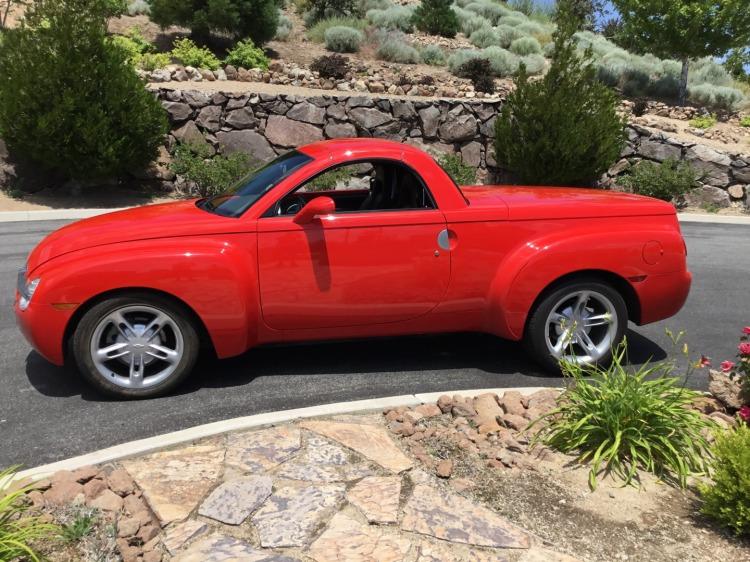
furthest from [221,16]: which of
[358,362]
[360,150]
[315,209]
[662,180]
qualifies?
[315,209]

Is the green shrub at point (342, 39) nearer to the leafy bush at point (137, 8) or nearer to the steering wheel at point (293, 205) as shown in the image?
the leafy bush at point (137, 8)

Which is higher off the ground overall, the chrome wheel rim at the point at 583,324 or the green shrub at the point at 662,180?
the chrome wheel rim at the point at 583,324

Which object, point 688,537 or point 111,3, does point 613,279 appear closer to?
point 688,537

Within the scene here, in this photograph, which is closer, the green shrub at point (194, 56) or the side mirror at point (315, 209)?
the side mirror at point (315, 209)

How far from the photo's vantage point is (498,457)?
12.1 feet

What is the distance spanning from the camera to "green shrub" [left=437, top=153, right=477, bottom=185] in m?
15.5

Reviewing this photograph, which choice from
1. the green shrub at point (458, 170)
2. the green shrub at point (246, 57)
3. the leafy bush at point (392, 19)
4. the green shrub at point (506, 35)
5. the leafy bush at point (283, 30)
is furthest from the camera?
the green shrub at point (506, 35)

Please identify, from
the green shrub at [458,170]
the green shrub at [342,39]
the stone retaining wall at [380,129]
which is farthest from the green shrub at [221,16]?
the green shrub at [458,170]

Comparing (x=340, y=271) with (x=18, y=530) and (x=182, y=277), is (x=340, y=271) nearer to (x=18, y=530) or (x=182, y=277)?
(x=182, y=277)

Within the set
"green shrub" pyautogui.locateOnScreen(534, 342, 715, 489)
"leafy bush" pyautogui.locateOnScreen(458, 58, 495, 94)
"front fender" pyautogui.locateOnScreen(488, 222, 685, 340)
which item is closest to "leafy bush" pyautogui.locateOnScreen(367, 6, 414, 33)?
"leafy bush" pyautogui.locateOnScreen(458, 58, 495, 94)

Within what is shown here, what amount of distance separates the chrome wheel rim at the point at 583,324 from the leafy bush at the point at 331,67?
48.6ft

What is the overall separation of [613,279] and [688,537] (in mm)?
2350

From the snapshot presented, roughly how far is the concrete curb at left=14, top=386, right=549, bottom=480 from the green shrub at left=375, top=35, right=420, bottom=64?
1895 cm

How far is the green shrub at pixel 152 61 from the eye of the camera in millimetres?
17422
